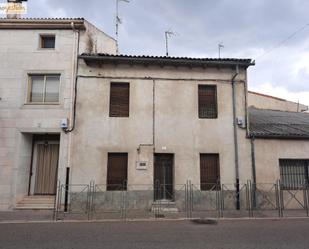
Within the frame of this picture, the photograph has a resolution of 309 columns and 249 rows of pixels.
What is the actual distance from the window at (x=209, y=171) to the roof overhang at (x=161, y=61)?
14.3ft

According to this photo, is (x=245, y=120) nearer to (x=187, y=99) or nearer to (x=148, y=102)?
(x=187, y=99)

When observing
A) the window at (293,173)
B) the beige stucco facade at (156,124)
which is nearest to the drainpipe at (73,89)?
the beige stucco facade at (156,124)

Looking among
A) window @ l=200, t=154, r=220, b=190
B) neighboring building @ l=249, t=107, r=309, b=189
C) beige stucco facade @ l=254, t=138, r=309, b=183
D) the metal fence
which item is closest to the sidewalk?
the metal fence

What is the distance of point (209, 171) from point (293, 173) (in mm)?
4106

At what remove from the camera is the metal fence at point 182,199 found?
12.2m

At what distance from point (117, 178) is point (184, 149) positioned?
3296 mm

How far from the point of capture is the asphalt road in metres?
7.06

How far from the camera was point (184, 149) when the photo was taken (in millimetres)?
13141

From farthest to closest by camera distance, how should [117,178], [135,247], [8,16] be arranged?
[8,16]
[117,178]
[135,247]

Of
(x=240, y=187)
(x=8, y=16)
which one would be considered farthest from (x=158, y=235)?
(x=8, y=16)

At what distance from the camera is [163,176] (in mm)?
13180

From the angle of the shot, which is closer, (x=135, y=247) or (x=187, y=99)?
(x=135, y=247)

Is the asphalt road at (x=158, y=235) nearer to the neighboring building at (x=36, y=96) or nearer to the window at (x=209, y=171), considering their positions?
the window at (x=209, y=171)

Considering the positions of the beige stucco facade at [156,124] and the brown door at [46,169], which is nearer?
the beige stucco facade at [156,124]
